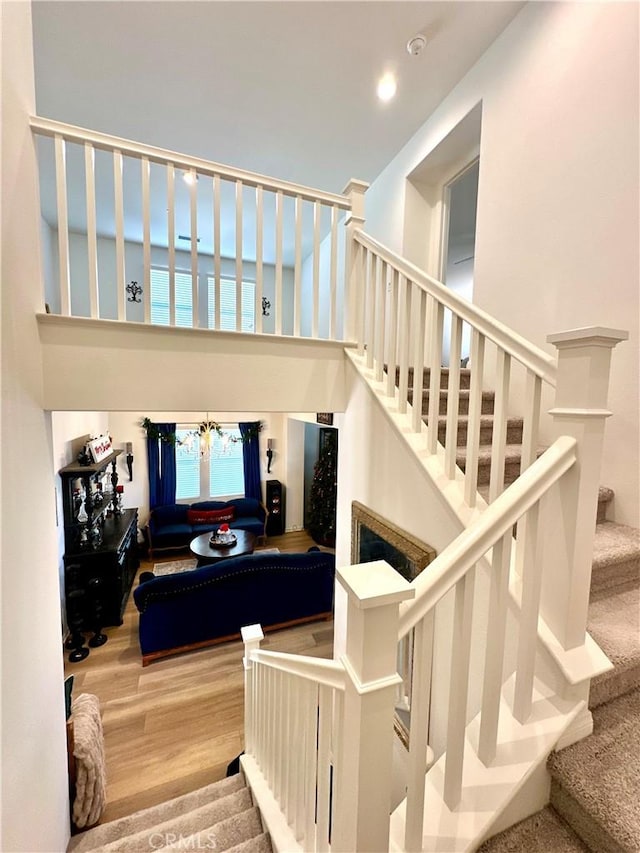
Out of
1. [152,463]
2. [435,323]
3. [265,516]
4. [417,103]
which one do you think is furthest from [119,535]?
[417,103]

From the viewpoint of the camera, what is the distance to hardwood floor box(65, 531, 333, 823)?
267 cm

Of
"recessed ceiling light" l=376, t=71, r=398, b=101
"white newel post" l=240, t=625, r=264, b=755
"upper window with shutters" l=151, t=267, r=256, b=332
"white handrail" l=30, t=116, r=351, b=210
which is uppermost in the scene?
"recessed ceiling light" l=376, t=71, r=398, b=101

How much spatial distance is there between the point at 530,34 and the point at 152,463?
22.5 ft

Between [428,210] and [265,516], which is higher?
[428,210]

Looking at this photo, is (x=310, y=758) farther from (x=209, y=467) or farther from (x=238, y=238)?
(x=209, y=467)

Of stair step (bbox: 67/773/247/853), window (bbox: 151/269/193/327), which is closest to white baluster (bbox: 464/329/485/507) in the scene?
stair step (bbox: 67/773/247/853)

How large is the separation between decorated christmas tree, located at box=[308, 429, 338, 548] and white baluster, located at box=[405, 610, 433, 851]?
5417 millimetres

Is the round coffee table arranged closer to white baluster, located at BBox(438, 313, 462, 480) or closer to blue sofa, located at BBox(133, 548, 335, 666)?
blue sofa, located at BBox(133, 548, 335, 666)

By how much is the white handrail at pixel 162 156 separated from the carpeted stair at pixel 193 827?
3.26 metres

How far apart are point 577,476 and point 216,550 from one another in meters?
5.12

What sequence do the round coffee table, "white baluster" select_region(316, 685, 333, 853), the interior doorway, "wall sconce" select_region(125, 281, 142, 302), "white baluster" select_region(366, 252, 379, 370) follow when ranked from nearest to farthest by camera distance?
1. "white baluster" select_region(316, 685, 333, 853)
2. "white baluster" select_region(366, 252, 379, 370)
3. the interior doorway
4. the round coffee table
5. "wall sconce" select_region(125, 281, 142, 302)

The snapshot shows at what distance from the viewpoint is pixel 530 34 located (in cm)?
229

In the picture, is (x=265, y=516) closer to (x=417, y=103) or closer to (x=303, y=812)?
(x=303, y=812)

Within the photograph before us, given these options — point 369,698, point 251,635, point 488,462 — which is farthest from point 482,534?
point 251,635
